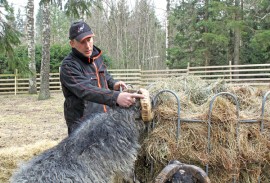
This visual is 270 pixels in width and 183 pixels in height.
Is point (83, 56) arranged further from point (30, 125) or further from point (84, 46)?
point (30, 125)

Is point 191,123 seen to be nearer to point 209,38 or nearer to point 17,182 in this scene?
point 17,182

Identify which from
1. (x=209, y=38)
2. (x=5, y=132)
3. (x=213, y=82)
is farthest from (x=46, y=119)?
(x=209, y=38)

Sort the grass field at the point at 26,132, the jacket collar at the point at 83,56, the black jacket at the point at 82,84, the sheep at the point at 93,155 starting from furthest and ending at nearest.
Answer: the grass field at the point at 26,132 → the jacket collar at the point at 83,56 → the black jacket at the point at 82,84 → the sheep at the point at 93,155

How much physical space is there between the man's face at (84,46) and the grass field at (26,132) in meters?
2.53

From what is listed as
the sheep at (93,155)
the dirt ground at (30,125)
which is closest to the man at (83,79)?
the sheep at (93,155)

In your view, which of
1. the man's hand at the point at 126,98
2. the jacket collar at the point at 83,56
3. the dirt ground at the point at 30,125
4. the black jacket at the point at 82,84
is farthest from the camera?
the dirt ground at the point at 30,125

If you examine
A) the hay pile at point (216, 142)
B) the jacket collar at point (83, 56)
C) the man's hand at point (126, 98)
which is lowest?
the hay pile at point (216, 142)

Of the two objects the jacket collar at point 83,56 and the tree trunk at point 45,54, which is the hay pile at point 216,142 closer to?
Answer: the jacket collar at point 83,56

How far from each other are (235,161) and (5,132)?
636 centimetres

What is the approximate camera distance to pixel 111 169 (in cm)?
228

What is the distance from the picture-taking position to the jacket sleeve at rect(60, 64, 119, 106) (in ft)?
8.13

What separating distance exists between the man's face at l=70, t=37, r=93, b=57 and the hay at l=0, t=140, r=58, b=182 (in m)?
2.44

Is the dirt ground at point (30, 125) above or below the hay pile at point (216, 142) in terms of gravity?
below

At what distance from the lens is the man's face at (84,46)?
9.22 ft
